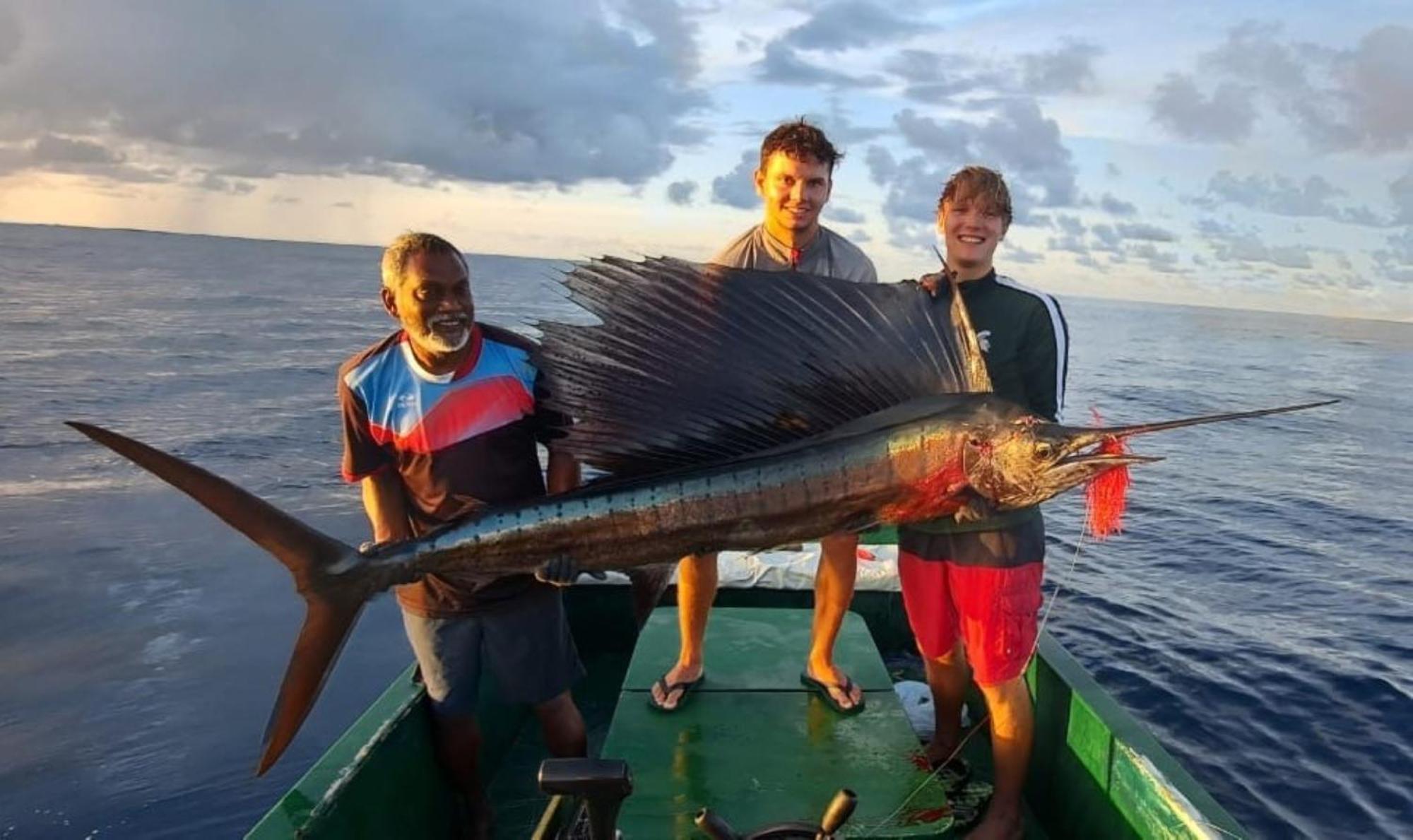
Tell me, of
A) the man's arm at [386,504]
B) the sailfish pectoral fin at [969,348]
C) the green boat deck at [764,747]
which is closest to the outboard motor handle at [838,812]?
the green boat deck at [764,747]

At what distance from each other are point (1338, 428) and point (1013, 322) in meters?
20.3

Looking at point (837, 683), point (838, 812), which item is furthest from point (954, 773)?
point (838, 812)

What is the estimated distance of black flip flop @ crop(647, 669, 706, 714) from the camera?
2719 millimetres

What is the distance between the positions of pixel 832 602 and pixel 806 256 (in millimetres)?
1021

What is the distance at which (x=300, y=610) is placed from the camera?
24.3 ft

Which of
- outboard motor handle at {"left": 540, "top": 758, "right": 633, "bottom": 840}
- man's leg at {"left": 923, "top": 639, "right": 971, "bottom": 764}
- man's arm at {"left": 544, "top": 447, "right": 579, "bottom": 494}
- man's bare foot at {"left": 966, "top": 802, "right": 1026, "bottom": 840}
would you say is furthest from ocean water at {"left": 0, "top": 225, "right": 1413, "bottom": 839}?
man's bare foot at {"left": 966, "top": 802, "right": 1026, "bottom": 840}

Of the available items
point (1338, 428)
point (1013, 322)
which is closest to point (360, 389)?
point (1013, 322)

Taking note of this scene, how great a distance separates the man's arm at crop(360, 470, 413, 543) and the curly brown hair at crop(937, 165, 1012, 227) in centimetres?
156

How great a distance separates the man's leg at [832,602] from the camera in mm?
2818

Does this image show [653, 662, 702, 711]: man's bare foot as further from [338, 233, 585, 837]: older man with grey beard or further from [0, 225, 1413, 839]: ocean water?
[0, 225, 1413, 839]: ocean water

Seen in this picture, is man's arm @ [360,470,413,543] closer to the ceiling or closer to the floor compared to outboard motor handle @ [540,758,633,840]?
closer to the ceiling

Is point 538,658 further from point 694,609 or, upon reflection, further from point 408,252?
point 408,252

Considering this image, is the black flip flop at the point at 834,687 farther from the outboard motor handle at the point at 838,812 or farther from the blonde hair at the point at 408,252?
the blonde hair at the point at 408,252

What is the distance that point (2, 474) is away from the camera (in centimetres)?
1134
